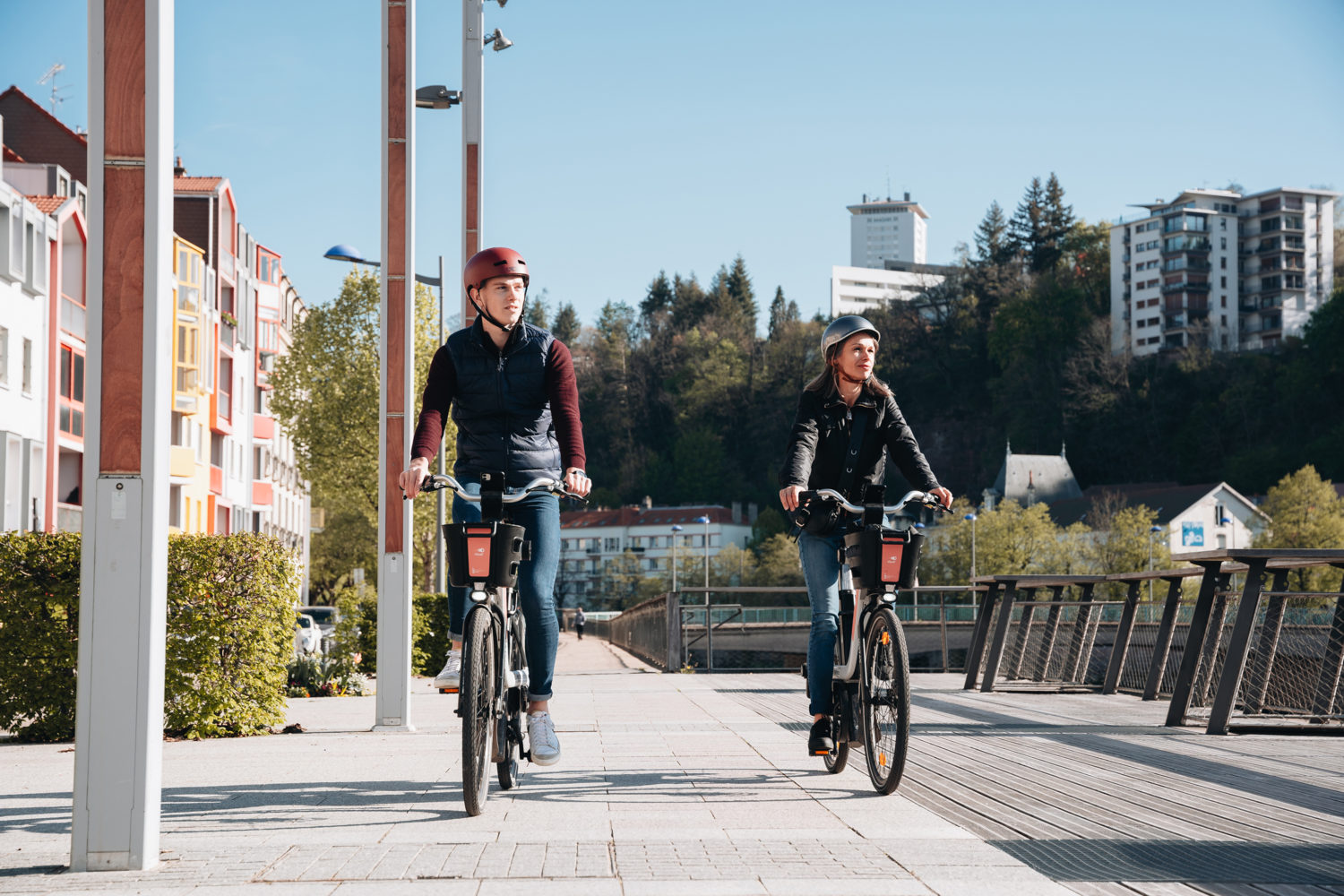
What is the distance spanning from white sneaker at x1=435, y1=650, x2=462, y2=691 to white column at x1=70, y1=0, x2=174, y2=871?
1.35 metres

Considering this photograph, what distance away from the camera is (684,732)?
9367 mm

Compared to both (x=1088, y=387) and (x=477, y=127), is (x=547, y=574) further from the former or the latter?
(x=1088, y=387)

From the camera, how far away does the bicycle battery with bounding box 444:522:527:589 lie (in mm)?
5797

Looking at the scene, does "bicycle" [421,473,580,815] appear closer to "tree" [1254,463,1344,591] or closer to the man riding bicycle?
the man riding bicycle

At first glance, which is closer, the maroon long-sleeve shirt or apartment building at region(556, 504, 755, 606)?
the maroon long-sleeve shirt

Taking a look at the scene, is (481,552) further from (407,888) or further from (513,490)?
(407,888)

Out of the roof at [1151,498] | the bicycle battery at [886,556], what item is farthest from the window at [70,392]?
the roof at [1151,498]

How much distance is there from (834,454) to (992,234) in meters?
156

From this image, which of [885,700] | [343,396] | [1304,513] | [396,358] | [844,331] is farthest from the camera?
[1304,513]

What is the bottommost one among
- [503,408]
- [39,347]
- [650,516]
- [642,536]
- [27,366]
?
[642,536]

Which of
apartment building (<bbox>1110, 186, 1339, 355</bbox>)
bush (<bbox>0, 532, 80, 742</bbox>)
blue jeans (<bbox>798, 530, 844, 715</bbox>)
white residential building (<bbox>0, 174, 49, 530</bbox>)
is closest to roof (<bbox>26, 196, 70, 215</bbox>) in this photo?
white residential building (<bbox>0, 174, 49, 530</bbox>)

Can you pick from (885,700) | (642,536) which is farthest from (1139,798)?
(642,536)

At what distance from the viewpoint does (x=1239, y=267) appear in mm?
148125

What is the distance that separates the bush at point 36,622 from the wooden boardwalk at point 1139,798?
489 centimetres
